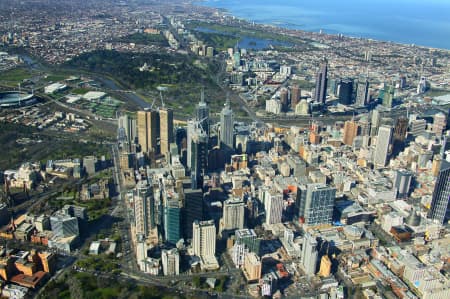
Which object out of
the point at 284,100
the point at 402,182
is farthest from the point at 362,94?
the point at 402,182

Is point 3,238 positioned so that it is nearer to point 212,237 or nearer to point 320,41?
point 212,237

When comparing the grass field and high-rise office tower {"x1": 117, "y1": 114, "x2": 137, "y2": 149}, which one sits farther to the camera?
the grass field

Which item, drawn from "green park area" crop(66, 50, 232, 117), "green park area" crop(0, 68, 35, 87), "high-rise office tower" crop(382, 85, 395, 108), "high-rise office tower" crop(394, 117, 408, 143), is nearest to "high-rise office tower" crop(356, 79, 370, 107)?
"high-rise office tower" crop(382, 85, 395, 108)

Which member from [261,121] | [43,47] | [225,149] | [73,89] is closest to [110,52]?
[43,47]

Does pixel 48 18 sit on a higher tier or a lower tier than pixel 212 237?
higher

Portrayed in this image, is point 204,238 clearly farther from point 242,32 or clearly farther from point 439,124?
point 242,32

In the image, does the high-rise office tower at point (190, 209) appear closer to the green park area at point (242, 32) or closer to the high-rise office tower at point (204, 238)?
the high-rise office tower at point (204, 238)

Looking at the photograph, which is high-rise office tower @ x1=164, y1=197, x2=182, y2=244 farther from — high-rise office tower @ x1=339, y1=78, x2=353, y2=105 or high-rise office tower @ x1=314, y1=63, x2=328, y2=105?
high-rise office tower @ x1=339, y1=78, x2=353, y2=105
